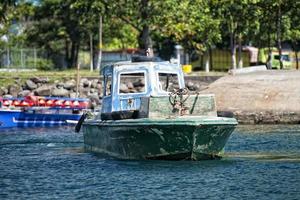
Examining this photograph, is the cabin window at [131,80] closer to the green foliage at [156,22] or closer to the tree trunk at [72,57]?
the green foliage at [156,22]

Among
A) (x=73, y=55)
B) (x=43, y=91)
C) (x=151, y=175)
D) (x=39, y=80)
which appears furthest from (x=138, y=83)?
(x=73, y=55)

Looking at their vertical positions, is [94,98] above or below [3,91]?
below

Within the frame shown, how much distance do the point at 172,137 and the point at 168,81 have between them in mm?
4351

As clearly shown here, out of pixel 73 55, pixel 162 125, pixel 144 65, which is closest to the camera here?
pixel 162 125

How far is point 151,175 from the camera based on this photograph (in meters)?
23.7

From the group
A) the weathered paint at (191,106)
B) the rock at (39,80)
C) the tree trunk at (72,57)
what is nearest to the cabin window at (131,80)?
the weathered paint at (191,106)

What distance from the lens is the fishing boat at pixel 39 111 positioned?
44625mm

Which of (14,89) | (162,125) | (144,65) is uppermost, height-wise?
(144,65)

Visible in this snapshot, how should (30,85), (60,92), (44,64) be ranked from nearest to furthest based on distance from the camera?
1. (60,92)
2. (30,85)
3. (44,64)

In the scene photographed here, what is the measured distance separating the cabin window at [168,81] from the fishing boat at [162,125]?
608mm

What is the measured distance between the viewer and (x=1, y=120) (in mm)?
44375

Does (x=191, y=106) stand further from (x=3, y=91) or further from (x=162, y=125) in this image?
(x=3, y=91)

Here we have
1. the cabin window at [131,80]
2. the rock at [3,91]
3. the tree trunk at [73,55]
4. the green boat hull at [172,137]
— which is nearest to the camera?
the green boat hull at [172,137]

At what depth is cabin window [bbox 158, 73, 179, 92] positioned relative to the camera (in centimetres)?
2867
